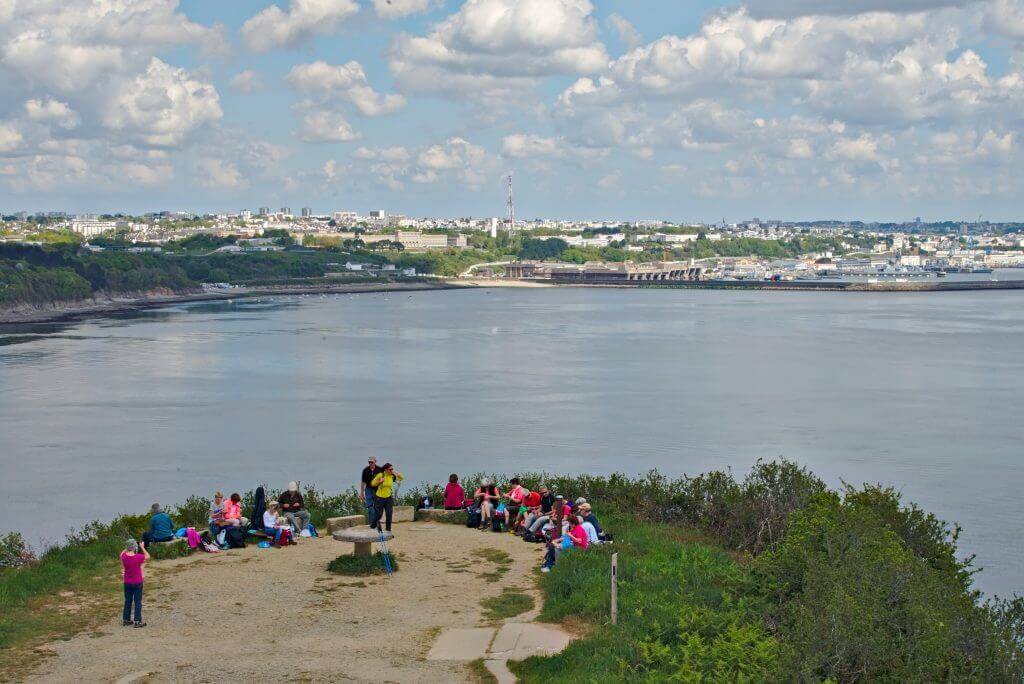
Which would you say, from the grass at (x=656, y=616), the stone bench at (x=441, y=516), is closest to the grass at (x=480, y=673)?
the grass at (x=656, y=616)

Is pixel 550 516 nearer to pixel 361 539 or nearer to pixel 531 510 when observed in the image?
Answer: pixel 531 510

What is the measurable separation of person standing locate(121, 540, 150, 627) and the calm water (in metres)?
9.99

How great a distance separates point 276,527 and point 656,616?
4.81 meters

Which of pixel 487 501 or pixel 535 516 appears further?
pixel 487 501

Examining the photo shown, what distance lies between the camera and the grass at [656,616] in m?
6.98

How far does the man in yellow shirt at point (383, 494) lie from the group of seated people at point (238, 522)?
0.76 metres

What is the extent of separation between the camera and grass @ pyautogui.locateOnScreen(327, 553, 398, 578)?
10.8m

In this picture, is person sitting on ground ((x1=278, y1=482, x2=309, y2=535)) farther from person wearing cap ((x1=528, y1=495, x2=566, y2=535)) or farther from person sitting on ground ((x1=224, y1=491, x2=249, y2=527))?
person wearing cap ((x1=528, y1=495, x2=566, y2=535))

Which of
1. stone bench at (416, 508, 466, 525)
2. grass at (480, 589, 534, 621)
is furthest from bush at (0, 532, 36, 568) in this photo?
grass at (480, 589, 534, 621)

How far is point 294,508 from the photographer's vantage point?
12523 millimetres

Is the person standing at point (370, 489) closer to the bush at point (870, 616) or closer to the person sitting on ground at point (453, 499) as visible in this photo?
the person sitting on ground at point (453, 499)

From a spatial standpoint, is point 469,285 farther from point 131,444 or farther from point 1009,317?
point 131,444

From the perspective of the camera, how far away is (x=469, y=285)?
13100 centimetres

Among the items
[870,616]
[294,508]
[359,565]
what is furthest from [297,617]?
[870,616]
